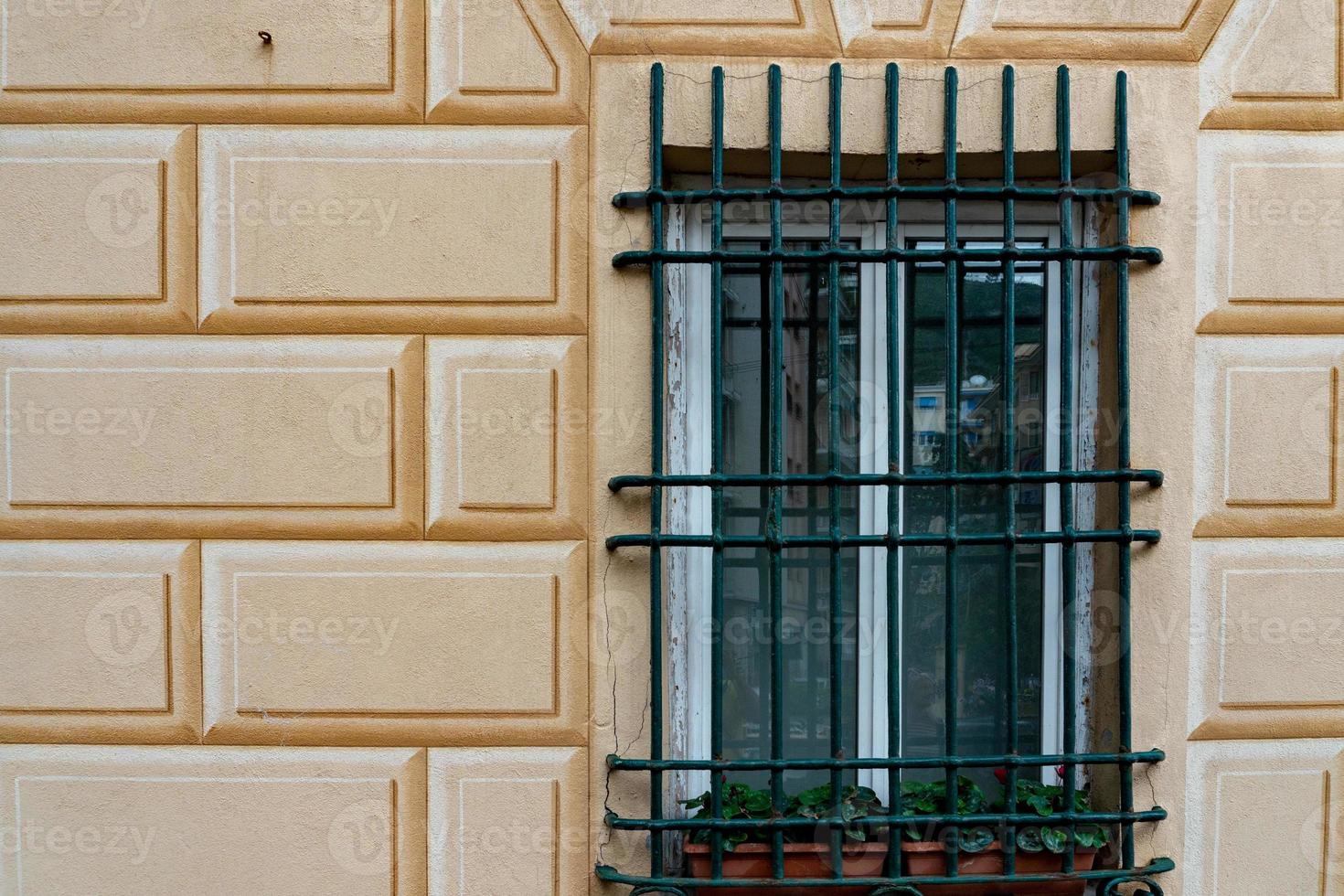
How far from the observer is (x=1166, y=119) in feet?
7.00

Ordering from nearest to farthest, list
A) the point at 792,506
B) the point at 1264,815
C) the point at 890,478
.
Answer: the point at 890,478, the point at 1264,815, the point at 792,506

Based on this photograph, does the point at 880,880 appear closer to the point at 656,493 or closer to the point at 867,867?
the point at 867,867

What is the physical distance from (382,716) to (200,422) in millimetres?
902

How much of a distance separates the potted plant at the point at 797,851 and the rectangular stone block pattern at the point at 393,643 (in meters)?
0.46

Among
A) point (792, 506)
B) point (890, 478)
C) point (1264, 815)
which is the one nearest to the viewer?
Result: point (890, 478)

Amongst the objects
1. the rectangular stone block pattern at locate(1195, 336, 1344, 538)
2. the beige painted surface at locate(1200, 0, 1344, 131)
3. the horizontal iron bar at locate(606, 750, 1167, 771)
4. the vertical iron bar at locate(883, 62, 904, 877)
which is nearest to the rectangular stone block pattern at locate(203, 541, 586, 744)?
the horizontal iron bar at locate(606, 750, 1167, 771)

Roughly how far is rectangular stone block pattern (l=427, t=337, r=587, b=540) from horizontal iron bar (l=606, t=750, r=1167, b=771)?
65 centimetres

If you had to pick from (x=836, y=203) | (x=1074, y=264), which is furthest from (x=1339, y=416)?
(x=836, y=203)

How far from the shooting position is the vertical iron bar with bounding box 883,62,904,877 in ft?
6.75

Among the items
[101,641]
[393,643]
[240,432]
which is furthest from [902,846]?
[101,641]

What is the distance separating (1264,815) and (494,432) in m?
2.26

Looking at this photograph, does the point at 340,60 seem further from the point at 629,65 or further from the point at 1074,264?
the point at 1074,264

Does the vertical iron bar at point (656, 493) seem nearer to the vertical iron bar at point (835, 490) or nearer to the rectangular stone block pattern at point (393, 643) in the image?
the rectangular stone block pattern at point (393, 643)

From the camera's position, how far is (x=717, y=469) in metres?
2.07
